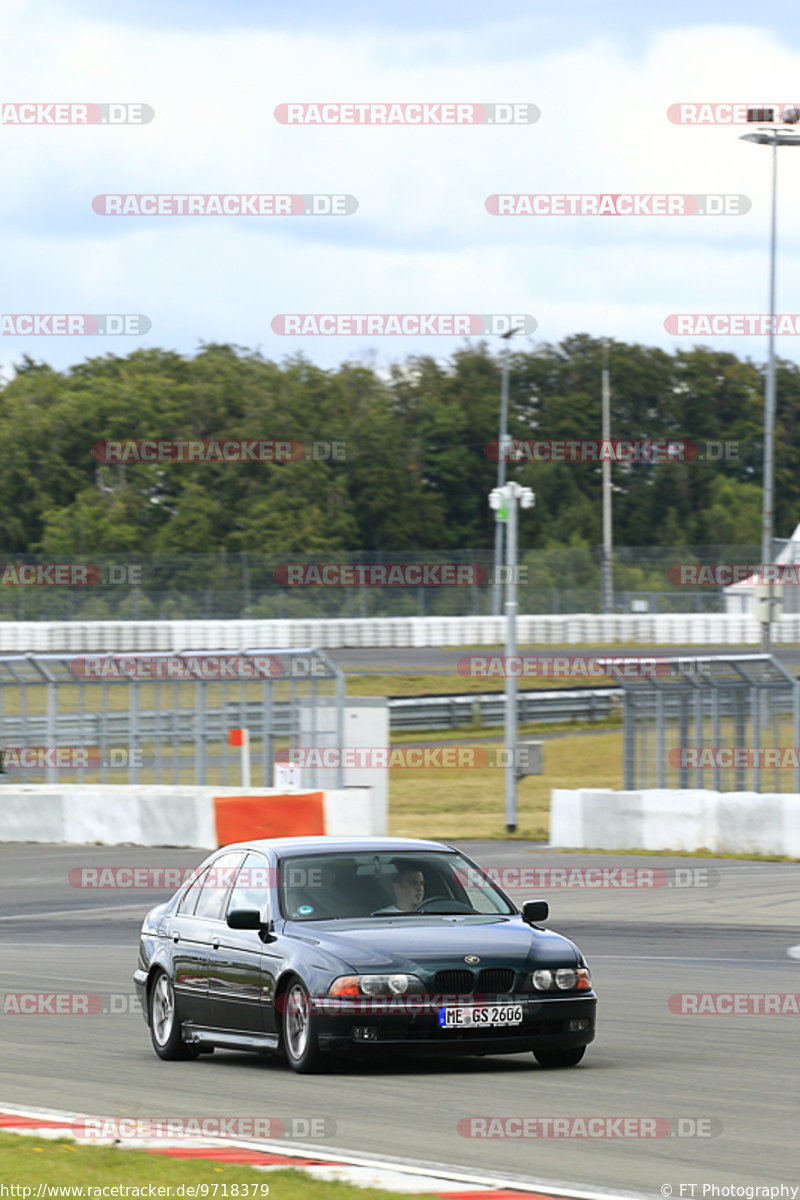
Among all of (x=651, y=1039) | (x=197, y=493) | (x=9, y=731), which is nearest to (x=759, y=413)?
(x=197, y=493)

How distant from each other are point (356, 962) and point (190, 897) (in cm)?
198

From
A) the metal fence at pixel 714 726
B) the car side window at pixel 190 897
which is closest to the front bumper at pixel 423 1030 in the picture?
the car side window at pixel 190 897

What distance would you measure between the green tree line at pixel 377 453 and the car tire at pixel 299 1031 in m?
59.5

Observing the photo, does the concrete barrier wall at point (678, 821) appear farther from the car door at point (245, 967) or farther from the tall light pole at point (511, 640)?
the car door at point (245, 967)

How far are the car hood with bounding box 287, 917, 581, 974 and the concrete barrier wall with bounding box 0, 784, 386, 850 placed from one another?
16.1 m

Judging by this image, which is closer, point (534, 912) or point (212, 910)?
point (534, 912)

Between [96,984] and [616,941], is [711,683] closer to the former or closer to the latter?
[616,941]

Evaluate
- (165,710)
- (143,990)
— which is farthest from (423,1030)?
(165,710)

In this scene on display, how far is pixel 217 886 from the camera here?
995 cm

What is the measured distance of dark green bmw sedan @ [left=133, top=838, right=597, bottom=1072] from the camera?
847 centimetres

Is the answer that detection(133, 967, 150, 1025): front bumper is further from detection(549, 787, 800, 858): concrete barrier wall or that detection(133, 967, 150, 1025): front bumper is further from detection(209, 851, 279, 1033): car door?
detection(549, 787, 800, 858): concrete barrier wall

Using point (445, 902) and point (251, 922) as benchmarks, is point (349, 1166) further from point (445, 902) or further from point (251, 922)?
point (445, 902)

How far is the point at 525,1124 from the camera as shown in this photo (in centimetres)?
734

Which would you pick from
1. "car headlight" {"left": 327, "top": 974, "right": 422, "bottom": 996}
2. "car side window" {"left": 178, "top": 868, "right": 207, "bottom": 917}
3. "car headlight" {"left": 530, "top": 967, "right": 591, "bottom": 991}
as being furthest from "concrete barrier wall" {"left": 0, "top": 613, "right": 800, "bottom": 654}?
"car headlight" {"left": 327, "top": 974, "right": 422, "bottom": 996}
